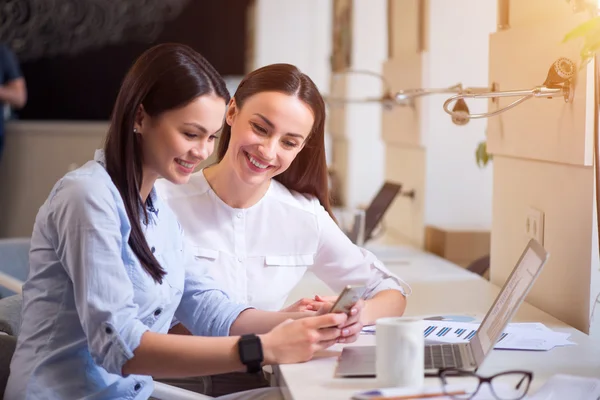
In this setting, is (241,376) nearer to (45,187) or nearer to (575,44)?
(575,44)

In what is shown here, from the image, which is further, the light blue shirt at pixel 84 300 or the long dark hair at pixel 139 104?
the long dark hair at pixel 139 104

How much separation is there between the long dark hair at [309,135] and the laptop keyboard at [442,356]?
0.69 m

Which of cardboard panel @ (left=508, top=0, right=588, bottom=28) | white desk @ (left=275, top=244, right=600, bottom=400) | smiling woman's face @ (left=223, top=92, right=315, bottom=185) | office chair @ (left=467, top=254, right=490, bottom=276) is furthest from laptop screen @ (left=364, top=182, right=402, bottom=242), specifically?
smiling woman's face @ (left=223, top=92, right=315, bottom=185)

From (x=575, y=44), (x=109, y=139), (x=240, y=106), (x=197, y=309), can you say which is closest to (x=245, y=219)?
(x=240, y=106)

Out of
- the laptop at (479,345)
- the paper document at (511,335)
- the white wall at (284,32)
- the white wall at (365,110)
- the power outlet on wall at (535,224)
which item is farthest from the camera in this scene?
the white wall at (284,32)

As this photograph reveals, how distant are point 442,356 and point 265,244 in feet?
2.32

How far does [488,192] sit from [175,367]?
7.17 ft

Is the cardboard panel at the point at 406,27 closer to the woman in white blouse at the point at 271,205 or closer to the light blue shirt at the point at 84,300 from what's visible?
the woman in white blouse at the point at 271,205

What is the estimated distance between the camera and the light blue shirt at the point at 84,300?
53.4 inches

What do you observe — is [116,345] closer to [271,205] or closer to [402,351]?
[402,351]

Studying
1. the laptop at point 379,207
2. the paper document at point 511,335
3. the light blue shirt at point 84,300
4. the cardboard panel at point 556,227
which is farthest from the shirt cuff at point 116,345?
the laptop at point 379,207

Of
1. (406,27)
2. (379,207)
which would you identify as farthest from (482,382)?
(406,27)

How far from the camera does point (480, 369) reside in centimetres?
148

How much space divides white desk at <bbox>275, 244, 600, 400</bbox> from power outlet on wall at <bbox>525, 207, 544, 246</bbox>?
0.56 feet
